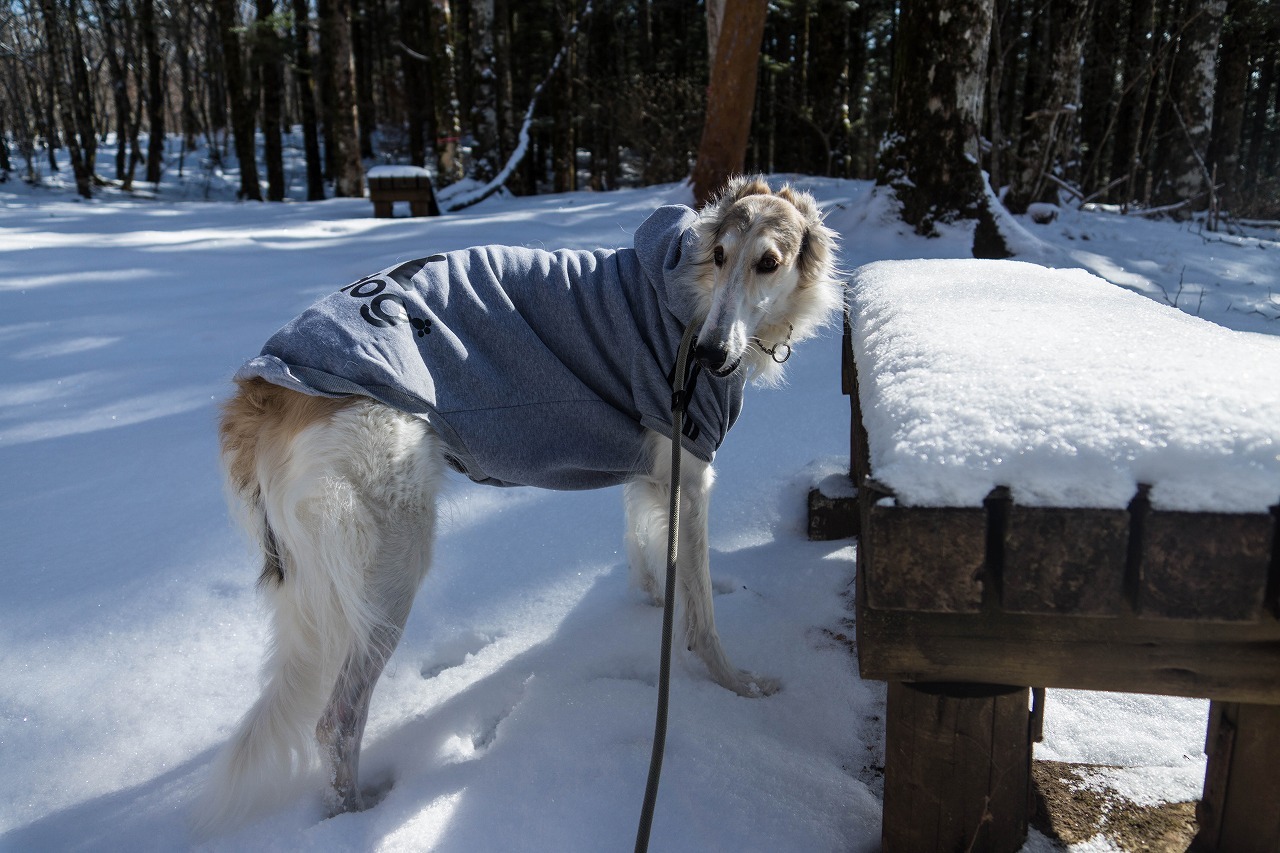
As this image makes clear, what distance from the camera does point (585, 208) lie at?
839 cm

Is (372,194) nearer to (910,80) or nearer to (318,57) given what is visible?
(910,80)

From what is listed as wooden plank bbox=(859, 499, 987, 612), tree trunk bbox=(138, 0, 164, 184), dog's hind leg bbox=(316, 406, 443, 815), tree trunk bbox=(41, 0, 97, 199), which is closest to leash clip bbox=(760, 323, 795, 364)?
dog's hind leg bbox=(316, 406, 443, 815)

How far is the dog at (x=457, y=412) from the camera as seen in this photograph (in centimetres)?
187

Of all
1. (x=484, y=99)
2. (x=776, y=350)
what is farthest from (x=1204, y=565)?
(x=484, y=99)

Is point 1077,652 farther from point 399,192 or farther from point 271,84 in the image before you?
point 271,84

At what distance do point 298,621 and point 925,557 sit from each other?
148cm

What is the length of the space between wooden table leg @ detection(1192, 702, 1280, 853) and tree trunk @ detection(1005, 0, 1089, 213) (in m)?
7.38

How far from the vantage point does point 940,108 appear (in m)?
5.74

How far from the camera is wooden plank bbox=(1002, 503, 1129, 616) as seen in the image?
1.09 meters

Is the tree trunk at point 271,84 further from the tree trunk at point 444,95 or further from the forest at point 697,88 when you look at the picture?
the tree trunk at point 444,95

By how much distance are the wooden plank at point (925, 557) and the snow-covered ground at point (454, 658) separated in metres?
0.79

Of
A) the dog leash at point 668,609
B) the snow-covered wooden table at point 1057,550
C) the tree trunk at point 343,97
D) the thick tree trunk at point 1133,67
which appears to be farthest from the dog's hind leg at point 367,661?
the thick tree trunk at point 1133,67

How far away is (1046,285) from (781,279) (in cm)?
76

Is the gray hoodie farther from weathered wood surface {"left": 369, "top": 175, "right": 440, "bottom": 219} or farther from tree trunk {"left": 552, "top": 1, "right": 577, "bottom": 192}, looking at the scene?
tree trunk {"left": 552, "top": 1, "right": 577, "bottom": 192}
